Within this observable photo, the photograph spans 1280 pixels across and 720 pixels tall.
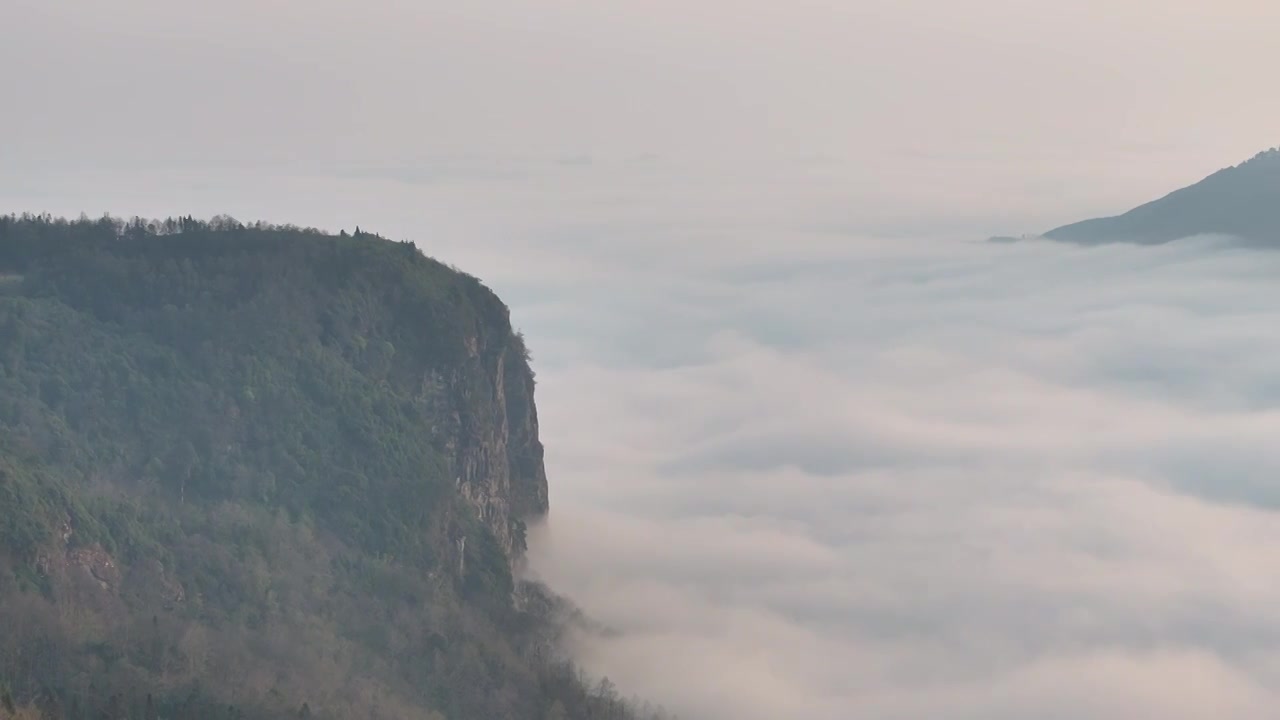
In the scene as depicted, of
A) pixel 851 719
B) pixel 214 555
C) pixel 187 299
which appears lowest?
pixel 851 719

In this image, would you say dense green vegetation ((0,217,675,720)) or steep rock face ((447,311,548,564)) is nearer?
dense green vegetation ((0,217,675,720))

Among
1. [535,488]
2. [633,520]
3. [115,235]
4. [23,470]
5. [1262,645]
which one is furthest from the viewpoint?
[633,520]

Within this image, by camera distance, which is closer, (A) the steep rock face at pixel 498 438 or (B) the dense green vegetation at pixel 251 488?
(B) the dense green vegetation at pixel 251 488

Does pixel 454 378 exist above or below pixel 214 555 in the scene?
above

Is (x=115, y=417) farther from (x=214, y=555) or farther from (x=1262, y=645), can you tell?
(x=1262, y=645)

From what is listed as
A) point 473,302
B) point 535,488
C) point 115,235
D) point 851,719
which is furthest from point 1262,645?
point 115,235

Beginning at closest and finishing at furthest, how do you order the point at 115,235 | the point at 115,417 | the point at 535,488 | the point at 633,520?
the point at 115,417
the point at 115,235
the point at 535,488
the point at 633,520

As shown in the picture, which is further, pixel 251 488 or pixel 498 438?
pixel 498 438

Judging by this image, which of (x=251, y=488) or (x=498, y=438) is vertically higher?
(x=498, y=438)
